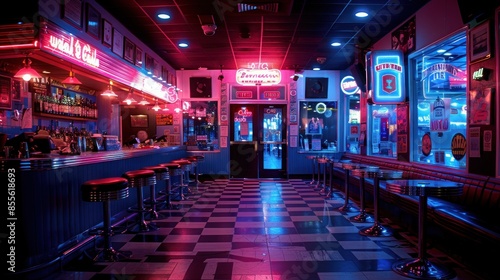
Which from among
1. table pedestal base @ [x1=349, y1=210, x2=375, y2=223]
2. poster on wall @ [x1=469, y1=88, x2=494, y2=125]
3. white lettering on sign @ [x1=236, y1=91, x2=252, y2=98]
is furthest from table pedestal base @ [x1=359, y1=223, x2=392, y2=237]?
white lettering on sign @ [x1=236, y1=91, x2=252, y2=98]

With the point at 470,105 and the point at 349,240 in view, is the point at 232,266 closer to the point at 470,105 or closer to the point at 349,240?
the point at 349,240

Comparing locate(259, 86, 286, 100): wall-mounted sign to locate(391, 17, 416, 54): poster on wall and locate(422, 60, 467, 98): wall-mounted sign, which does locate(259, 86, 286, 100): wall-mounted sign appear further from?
locate(422, 60, 467, 98): wall-mounted sign

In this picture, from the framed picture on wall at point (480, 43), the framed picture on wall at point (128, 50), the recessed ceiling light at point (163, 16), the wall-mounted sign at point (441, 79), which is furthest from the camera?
the framed picture on wall at point (128, 50)

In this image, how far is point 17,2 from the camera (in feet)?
13.8

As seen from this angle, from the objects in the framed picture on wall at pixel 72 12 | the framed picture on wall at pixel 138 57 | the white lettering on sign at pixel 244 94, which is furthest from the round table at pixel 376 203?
the white lettering on sign at pixel 244 94

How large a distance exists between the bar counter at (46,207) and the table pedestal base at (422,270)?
344 cm

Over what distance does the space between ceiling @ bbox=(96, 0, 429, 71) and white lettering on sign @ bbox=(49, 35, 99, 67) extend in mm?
1020

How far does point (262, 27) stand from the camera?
6.75 metres

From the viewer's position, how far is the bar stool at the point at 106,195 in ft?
11.5

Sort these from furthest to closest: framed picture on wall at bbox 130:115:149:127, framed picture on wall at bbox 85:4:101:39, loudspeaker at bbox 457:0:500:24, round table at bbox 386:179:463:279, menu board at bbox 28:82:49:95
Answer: framed picture on wall at bbox 130:115:149:127 → menu board at bbox 28:82:49:95 → framed picture on wall at bbox 85:4:101:39 → loudspeaker at bbox 457:0:500:24 → round table at bbox 386:179:463:279

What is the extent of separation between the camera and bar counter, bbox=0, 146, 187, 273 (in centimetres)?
320

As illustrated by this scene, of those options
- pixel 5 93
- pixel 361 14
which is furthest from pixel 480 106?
pixel 5 93

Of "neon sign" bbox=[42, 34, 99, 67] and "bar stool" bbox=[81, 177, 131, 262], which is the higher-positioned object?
"neon sign" bbox=[42, 34, 99, 67]

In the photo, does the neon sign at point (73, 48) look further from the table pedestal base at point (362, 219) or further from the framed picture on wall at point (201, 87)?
the framed picture on wall at point (201, 87)
